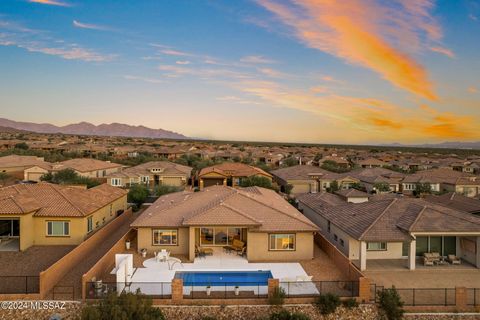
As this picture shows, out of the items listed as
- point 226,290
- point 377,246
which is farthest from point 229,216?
point 377,246

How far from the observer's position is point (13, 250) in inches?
924

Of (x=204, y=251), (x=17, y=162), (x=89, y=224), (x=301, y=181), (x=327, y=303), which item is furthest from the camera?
(x=17, y=162)

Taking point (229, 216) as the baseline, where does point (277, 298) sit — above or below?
below

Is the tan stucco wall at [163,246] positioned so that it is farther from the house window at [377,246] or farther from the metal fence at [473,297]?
the metal fence at [473,297]

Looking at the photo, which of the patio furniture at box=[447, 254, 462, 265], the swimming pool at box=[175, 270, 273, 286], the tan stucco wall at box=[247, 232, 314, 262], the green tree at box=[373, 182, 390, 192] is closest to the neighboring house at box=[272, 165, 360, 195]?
the green tree at box=[373, 182, 390, 192]

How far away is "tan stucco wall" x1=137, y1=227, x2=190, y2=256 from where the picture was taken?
2350cm

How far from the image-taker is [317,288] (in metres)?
18.0

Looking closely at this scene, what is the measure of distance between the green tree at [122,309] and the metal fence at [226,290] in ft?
7.20

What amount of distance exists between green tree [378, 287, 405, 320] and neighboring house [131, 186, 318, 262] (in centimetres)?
659

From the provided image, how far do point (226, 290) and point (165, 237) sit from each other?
7.53 meters

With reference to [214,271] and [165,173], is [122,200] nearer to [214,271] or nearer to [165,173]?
[214,271]

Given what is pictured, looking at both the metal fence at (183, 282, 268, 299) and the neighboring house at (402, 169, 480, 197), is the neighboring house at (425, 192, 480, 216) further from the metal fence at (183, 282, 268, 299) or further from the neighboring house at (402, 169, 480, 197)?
the metal fence at (183, 282, 268, 299)

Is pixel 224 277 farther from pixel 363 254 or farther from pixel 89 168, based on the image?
pixel 89 168

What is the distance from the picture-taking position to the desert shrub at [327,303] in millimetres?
16422
